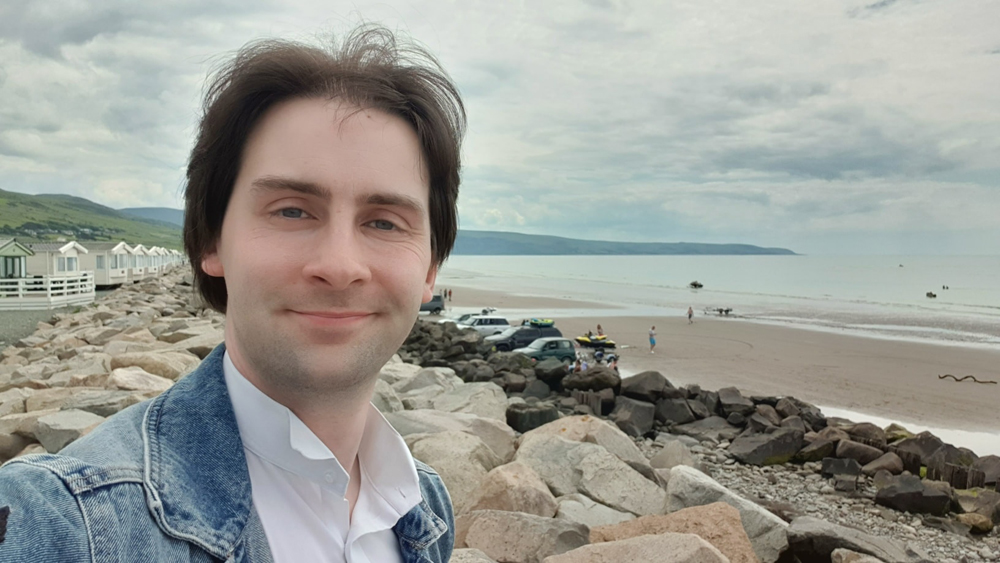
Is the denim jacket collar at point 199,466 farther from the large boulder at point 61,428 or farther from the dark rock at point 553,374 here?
the dark rock at point 553,374

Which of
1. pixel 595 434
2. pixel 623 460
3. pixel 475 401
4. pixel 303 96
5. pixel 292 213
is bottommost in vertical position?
pixel 475 401

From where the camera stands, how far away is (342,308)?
1.49m

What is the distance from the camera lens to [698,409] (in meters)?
14.3

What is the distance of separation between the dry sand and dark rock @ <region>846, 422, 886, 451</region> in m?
5.01

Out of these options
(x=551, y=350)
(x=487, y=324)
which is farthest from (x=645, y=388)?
(x=487, y=324)

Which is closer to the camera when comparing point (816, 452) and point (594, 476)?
point (594, 476)

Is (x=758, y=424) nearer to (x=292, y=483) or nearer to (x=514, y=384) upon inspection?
(x=514, y=384)

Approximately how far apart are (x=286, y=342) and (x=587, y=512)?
16.2 feet

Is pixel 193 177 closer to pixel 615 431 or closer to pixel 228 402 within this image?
pixel 228 402

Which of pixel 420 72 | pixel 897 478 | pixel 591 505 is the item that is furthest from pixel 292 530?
pixel 897 478

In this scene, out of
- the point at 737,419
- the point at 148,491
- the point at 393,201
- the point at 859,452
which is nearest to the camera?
the point at 148,491

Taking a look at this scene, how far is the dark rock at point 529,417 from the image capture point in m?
10.2

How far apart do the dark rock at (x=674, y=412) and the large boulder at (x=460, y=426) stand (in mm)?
6971

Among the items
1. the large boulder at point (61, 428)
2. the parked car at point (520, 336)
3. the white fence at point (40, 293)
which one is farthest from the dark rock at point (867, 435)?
the white fence at point (40, 293)
